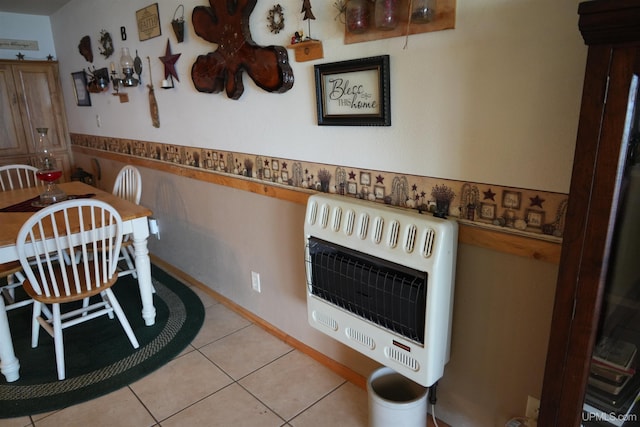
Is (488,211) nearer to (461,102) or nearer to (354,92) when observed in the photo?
(461,102)

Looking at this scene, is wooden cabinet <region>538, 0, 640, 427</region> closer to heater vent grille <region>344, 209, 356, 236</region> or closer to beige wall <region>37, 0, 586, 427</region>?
beige wall <region>37, 0, 586, 427</region>

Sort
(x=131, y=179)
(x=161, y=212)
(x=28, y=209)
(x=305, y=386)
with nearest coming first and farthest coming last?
(x=305, y=386), (x=28, y=209), (x=131, y=179), (x=161, y=212)

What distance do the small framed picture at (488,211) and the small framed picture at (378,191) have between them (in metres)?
0.38

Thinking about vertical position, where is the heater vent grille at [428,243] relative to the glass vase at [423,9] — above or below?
below

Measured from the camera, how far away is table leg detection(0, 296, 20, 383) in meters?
1.93

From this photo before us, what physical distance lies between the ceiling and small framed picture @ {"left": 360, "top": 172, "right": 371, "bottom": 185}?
11.9 feet

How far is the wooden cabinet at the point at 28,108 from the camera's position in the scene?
414 cm

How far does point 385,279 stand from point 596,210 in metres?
0.72

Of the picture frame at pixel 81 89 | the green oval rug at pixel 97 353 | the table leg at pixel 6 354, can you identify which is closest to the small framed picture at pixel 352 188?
the green oval rug at pixel 97 353

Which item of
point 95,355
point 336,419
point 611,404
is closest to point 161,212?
point 95,355

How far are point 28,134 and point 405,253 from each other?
14.8ft

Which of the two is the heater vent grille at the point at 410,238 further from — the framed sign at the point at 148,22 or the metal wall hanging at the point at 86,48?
the metal wall hanging at the point at 86,48

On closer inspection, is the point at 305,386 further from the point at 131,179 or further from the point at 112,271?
the point at 131,179

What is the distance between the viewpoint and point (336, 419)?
1762 mm
